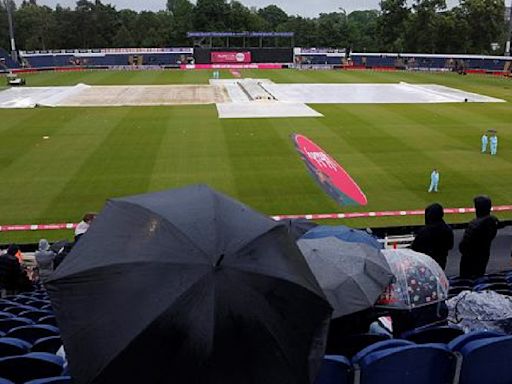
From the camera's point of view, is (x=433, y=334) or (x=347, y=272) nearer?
(x=433, y=334)

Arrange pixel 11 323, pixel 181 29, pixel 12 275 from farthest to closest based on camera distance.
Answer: pixel 181 29, pixel 12 275, pixel 11 323

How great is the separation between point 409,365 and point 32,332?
3.84m

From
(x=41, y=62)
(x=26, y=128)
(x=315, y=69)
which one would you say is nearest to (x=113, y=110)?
(x=26, y=128)

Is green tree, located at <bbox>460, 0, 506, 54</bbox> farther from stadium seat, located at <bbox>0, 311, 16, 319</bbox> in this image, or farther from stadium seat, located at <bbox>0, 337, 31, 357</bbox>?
stadium seat, located at <bbox>0, 337, 31, 357</bbox>

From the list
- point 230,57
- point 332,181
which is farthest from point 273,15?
point 332,181

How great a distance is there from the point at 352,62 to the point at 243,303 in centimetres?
7707

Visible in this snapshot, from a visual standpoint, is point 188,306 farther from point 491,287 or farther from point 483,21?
point 483,21

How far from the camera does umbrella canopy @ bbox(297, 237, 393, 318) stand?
5.07 metres

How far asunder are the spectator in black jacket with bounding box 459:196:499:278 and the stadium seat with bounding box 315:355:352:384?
4.68 metres

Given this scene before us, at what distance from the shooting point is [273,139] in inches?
989

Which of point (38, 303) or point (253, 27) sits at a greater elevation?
point (253, 27)

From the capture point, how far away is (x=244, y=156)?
22031 millimetres

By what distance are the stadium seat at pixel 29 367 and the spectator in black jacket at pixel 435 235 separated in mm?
5482

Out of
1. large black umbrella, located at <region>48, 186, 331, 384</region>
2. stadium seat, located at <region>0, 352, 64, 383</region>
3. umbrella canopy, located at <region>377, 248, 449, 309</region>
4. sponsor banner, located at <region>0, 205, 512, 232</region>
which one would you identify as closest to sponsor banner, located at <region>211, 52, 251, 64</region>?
sponsor banner, located at <region>0, 205, 512, 232</region>
